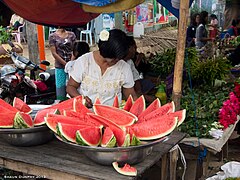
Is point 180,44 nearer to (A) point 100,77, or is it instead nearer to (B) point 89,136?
(A) point 100,77

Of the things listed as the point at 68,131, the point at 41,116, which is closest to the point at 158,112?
the point at 68,131

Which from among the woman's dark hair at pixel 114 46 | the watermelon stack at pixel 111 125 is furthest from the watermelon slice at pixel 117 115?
the woman's dark hair at pixel 114 46

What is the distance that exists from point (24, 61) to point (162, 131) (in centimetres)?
380

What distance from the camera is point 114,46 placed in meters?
2.51

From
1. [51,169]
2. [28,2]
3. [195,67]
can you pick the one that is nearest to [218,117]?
[195,67]

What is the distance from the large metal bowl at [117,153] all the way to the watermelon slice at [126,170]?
0.03m

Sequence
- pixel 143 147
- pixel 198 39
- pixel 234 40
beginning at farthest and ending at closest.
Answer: pixel 234 40, pixel 198 39, pixel 143 147

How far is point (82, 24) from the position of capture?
4.50 meters

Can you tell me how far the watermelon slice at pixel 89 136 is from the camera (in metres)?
1.66

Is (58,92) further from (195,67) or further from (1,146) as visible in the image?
Result: (1,146)

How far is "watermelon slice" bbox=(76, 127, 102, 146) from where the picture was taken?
5.46ft

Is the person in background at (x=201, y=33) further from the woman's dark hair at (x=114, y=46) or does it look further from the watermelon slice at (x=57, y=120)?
the watermelon slice at (x=57, y=120)

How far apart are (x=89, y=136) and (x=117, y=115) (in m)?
0.27

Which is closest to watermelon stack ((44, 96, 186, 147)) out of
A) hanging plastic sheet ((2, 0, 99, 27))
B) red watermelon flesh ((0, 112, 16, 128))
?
red watermelon flesh ((0, 112, 16, 128))
